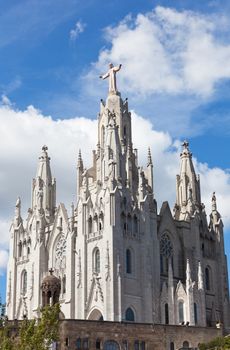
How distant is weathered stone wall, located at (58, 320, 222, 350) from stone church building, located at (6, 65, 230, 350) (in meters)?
0.89

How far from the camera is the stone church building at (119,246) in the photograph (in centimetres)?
7081

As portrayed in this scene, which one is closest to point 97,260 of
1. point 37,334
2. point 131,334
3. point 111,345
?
point 131,334

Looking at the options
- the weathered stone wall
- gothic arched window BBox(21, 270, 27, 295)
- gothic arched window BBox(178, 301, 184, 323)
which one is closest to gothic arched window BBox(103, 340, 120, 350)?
the weathered stone wall

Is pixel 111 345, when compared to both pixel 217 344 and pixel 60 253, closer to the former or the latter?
pixel 217 344

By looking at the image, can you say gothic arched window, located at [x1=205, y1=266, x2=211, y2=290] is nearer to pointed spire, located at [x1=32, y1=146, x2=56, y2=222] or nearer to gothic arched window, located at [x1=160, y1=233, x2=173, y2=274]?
gothic arched window, located at [x1=160, y1=233, x2=173, y2=274]

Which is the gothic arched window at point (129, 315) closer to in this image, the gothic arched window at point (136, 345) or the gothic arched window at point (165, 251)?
the gothic arched window at point (165, 251)

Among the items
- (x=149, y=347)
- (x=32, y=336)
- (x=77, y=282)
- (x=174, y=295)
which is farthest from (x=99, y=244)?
(x=32, y=336)

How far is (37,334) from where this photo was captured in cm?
3816

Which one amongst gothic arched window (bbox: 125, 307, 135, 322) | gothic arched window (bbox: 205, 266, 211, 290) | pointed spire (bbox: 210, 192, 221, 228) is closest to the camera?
gothic arched window (bbox: 125, 307, 135, 322)

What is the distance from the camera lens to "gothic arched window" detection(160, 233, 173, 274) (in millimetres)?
77688

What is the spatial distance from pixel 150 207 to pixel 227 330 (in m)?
15.9

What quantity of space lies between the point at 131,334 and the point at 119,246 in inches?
508

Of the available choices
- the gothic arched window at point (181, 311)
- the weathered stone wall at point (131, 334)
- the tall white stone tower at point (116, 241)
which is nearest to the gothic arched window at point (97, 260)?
the tall white stone tower at point (116, 241)

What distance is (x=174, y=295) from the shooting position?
243ft
